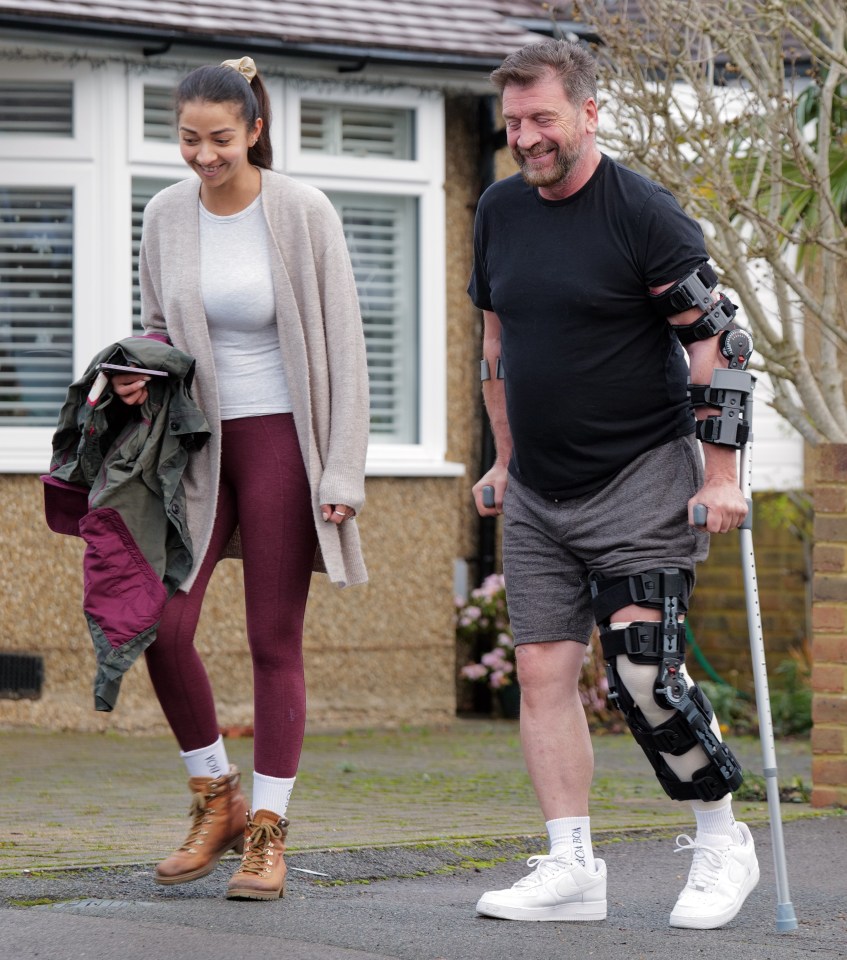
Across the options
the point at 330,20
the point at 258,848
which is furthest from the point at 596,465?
the point at 330,20

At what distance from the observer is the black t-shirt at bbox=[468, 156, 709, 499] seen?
410 cm

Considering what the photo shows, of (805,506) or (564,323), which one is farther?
(805,506)

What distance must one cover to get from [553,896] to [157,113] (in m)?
6.17

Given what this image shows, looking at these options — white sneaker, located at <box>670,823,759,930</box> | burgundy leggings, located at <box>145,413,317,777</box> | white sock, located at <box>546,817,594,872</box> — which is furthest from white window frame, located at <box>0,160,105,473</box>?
white sneaker, located at <box>670,823,759,930</box>

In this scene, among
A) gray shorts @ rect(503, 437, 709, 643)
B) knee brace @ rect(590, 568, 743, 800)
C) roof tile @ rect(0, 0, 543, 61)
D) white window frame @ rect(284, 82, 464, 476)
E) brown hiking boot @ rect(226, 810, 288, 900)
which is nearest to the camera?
knee brace @ rect(590, 568, 743, 800)

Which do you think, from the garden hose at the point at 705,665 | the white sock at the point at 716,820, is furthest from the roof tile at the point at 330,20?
the white sock at the point at 716,820

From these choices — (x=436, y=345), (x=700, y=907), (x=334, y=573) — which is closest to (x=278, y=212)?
(x=334, y=573)

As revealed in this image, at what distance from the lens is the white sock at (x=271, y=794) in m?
4.40

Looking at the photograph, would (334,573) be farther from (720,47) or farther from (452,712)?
(452,712)

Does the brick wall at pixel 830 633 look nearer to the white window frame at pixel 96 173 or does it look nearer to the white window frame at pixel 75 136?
the white window frame at pixel 96 173

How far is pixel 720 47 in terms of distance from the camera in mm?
7238

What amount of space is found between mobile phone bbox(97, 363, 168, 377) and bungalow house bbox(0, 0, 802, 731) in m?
4.66

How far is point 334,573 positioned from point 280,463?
12.5 inches

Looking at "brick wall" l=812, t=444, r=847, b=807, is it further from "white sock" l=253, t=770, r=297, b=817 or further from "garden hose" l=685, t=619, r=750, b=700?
"garden hose" l=685, t=619, r=750, b=700
